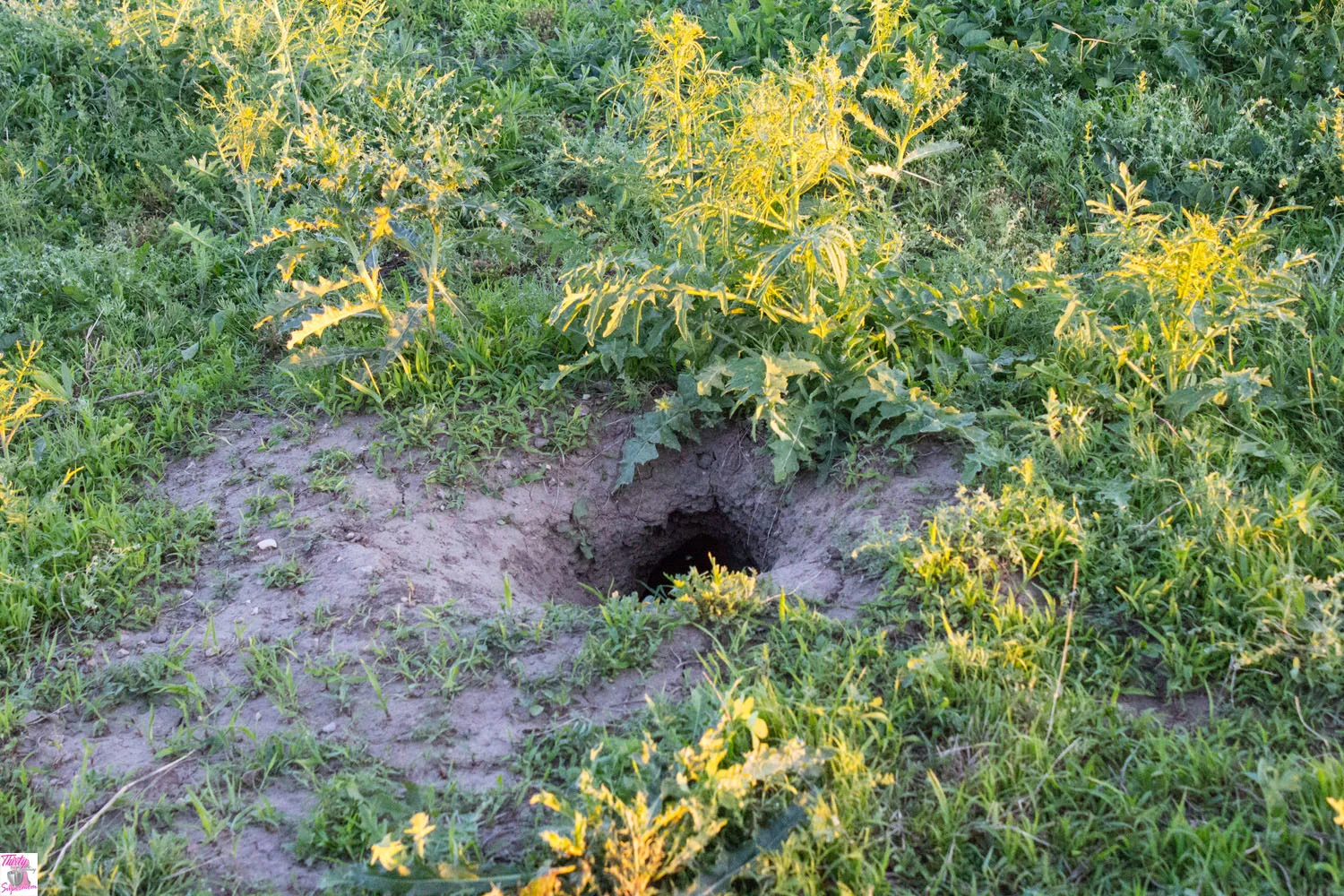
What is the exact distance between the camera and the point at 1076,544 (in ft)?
9.96

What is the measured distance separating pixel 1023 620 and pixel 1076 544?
331mm

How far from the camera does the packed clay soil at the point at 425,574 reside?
2791 mm

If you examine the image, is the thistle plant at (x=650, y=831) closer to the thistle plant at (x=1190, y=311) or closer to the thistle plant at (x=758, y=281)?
the thistle plant at (x=758, y=281)

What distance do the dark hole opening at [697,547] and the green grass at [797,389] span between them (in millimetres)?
411

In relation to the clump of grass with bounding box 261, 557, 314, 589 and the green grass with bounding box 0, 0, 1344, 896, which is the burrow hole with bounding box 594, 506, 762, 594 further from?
the clump of grass with bounding box 261, 557, 314, 589

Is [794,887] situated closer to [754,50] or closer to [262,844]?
[262,844]

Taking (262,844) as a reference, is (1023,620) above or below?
above

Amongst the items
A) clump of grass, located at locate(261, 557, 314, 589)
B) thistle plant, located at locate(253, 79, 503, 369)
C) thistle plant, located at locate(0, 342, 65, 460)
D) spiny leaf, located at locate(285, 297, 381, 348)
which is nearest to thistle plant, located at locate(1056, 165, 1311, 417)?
thistle plant, located at locate(253, 79, 503, 369)

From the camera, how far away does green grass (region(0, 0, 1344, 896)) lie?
253 centimetres

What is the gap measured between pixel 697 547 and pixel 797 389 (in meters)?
0.83

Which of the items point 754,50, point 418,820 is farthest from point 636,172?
point 418,820

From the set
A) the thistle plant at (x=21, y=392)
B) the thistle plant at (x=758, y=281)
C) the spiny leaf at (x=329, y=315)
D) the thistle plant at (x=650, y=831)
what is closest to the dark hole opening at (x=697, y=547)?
the thistle plant at (x=758, y=281)

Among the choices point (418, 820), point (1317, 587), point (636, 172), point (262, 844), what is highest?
point (636, 172)

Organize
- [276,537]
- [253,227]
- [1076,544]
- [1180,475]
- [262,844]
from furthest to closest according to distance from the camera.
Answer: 1. [253,227]
2. [276,537]
3. [1180,475]
4. [1076,544]
5. [262,844]
